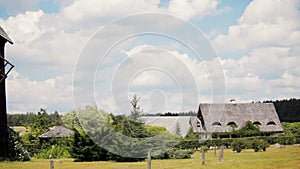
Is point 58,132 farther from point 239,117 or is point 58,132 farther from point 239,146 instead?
point 239,117

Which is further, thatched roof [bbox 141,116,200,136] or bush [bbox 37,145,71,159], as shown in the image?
thatched roof [bbox 141,116,200,136]

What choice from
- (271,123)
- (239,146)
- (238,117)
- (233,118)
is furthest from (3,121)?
(271,123)

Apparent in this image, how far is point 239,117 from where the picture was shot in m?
66.6

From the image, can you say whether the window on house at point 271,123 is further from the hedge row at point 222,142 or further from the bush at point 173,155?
the bush at point 173,155

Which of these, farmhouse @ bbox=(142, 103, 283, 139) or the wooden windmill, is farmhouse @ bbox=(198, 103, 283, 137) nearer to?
farmhouse @ bbox=(142, 103, 283, 139)

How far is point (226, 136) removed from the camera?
62.4 meters

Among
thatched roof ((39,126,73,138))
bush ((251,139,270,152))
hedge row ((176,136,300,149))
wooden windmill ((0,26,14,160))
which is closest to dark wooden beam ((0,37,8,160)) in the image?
wooden windmill ((0,26,14,160))

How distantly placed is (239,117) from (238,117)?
0.48 feet

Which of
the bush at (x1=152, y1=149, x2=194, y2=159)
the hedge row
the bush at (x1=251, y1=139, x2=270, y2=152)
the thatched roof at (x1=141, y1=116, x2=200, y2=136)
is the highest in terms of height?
the thatched roof at (x1=141, y1=116, x2=200, y2=136)

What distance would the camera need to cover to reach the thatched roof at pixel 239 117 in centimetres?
6566

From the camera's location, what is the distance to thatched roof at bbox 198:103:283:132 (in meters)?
65.7

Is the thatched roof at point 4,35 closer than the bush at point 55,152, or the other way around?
the thatched roof at point 4,35

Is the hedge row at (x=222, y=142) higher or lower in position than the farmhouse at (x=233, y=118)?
lower

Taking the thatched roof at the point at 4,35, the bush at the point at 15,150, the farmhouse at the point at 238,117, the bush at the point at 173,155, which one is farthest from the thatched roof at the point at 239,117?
the thatched roof at the point at 4,35
